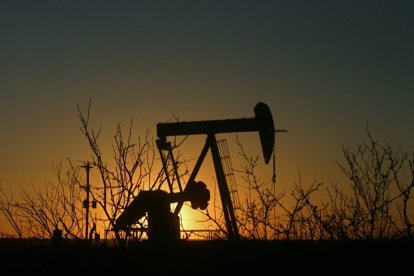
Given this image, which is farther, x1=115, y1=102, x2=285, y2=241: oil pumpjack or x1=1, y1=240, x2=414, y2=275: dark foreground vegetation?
x1=115, y1=102, x2=285, y2=241: oil pumpjack

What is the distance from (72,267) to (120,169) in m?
1.37

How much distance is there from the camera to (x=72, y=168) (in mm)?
6555

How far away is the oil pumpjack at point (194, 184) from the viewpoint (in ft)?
26.1

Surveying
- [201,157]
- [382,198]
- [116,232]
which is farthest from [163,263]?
[201,157]

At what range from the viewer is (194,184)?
29.5 feet

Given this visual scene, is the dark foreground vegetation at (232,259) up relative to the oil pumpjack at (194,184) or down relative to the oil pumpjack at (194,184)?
down

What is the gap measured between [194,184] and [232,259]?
3614 mm

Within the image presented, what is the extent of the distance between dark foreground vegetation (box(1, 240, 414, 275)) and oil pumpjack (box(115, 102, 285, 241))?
102 cm

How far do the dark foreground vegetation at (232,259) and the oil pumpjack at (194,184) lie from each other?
1.02 metres

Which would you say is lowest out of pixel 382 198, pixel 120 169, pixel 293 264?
pixel 293 264

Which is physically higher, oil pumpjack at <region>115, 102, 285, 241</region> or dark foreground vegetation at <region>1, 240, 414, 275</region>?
oil pumpjack at <region>115, 102, 285, 241</region>

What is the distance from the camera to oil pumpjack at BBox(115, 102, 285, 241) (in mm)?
7949

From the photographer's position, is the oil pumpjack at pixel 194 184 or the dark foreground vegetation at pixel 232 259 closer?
the dark foreground vegetation at pixel 232 259

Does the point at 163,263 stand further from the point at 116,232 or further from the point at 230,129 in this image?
the point at 230,129
